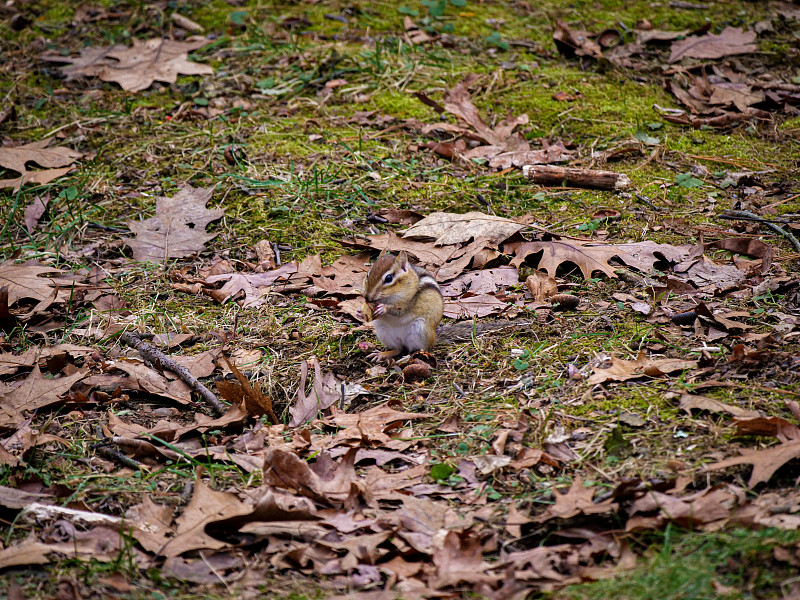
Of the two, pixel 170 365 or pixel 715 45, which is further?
pixel 715 45

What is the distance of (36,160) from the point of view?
6207 millimetres

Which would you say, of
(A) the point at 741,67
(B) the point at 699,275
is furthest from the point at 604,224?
(A) the point at 741,67

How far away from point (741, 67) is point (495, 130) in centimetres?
251

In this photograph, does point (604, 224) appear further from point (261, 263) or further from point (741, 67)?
point (741, 67)

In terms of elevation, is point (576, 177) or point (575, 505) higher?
point (576, 177)

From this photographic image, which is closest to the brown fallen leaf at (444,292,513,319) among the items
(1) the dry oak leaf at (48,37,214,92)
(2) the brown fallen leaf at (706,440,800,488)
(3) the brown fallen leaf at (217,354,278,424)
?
(3) the brown fallen leaf at (217,354,278,424)

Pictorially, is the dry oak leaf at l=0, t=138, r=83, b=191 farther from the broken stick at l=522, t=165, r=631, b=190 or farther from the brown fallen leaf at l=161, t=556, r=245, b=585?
the brown fallen leaf at l=161, t=556, r=245, b=585

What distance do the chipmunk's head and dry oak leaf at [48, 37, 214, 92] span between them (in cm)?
401

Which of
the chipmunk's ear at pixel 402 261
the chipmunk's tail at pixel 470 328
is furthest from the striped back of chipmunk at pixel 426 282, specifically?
the chipmunk's tail at pixel 470 328

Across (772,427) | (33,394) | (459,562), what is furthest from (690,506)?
(33,394)

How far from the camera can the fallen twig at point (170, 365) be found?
389 cm

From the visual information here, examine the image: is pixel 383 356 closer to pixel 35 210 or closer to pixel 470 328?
pixel 470 328

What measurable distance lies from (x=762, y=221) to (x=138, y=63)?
5918mm

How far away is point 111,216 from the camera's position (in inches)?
230
